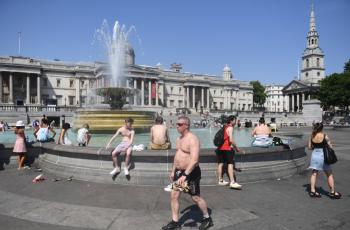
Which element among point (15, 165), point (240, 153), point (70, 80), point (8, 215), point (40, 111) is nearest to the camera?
point (8, 215)

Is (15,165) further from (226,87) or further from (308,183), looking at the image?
(226,87)

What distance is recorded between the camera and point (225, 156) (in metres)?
8.00

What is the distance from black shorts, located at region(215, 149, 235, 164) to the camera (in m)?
7.92

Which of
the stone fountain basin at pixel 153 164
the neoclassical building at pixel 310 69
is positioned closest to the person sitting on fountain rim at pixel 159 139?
the stone fountain basin at pixel 153 164

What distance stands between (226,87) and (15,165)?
105m

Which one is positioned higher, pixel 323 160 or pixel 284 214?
pixel 323 160

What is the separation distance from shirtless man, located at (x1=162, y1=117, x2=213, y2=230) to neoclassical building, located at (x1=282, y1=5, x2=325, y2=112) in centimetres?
12275

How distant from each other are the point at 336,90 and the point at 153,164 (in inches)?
3318

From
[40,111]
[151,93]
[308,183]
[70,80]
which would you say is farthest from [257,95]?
[308,183]

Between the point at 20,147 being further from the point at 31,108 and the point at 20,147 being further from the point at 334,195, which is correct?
the point at 31,108

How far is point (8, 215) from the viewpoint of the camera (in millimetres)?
5953

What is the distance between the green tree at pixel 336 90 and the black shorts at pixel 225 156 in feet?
266

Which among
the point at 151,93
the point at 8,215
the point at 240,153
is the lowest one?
the point at 8,215

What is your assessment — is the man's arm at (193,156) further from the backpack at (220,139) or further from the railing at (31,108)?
the railing at (31,108)
